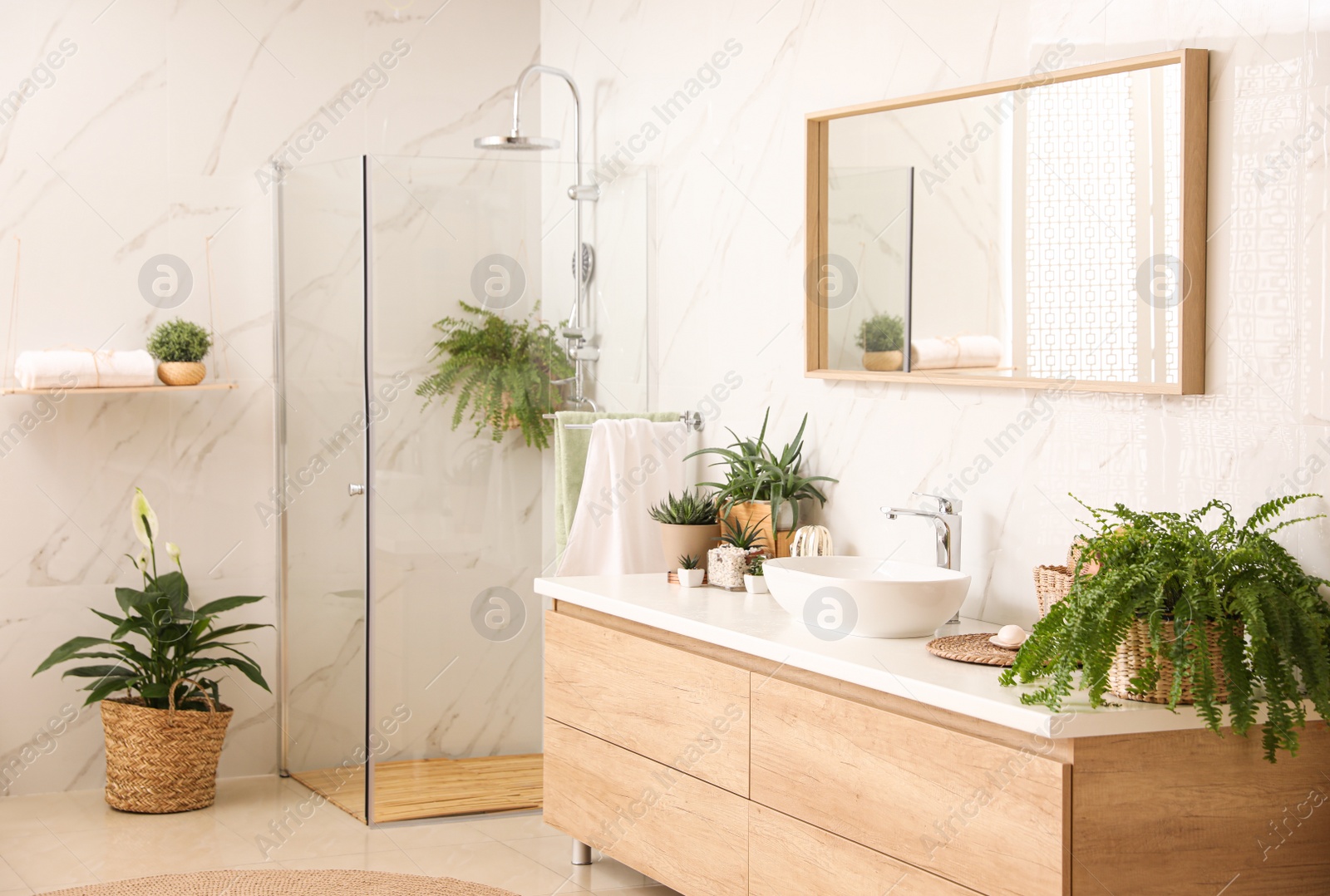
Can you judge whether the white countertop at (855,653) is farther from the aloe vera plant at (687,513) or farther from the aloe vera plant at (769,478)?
the aloe vera plant at (769,478)

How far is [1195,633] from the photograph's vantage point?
81.5 inches

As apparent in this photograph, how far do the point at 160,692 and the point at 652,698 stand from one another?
162 centimetres

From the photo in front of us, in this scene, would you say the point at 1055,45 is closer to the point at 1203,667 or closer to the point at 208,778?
the point at 1203,667

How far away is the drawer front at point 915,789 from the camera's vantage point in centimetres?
214

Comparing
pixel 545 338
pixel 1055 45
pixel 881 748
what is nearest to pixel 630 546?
pixel 545 338

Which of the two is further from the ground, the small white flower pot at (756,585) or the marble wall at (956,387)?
the marble wall at (956,387)

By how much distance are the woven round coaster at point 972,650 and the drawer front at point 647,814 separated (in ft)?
1.73

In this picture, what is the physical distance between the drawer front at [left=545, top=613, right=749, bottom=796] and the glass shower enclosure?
0.53 m

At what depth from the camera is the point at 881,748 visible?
2443mm

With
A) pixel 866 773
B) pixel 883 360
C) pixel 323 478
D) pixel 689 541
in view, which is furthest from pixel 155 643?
pixel 866 773

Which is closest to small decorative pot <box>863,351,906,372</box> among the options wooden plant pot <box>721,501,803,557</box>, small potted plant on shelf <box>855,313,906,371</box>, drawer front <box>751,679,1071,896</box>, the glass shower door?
small potted plant on shelf <box>855,313,906,371</box>

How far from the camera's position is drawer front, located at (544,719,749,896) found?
2.87m

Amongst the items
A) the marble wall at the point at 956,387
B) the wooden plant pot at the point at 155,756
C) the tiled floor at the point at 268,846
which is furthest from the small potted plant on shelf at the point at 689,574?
the wooden plant pot at the point at 155,756

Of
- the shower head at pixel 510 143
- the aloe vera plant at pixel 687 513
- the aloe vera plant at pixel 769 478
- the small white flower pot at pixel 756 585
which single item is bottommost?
the small white flower pot at pixel 756 585
